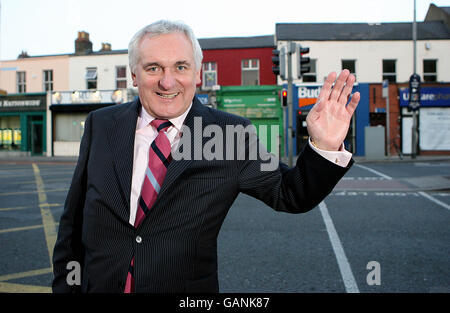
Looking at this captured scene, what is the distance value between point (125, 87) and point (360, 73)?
48.1 ft

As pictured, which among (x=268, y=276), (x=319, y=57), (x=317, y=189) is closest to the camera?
(x=317, y=189)

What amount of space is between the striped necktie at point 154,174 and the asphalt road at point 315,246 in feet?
4.74

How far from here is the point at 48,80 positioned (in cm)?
2698

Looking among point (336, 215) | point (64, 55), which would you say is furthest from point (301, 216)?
point (64, 55)

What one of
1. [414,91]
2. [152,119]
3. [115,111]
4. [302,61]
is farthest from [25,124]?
[152,119]

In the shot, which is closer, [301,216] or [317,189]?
[317,189]

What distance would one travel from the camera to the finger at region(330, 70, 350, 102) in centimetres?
154

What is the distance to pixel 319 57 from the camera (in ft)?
76.3

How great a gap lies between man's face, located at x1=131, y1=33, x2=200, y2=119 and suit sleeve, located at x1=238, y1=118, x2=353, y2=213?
348 mm

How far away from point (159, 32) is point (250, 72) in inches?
922

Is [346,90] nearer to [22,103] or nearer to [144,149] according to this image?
[144,149]

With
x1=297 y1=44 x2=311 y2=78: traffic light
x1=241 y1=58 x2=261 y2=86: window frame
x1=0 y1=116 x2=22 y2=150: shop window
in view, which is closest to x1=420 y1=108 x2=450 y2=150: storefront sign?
x1=241 y1=58 x2=261 y2=86: window frame
